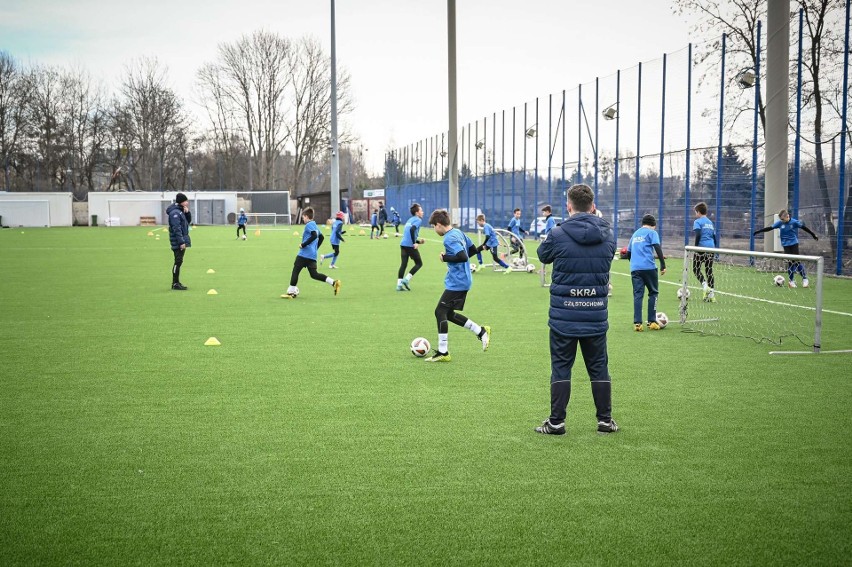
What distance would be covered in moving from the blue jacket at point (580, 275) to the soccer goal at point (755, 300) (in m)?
4.79

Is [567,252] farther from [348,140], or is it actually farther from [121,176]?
[121,176]

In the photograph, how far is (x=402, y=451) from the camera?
19.3 feet

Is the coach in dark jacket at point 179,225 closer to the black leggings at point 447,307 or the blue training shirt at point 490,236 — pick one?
the blue training shirt at point 490,236

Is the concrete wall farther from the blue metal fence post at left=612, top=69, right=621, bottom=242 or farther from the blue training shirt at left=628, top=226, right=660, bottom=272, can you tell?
the blue training shirt at left=628, top=226, right=660, bottom=272

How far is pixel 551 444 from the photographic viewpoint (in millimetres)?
6086

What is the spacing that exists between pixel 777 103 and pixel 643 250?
1178cm

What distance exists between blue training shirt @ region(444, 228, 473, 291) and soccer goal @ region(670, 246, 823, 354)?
12.3ft

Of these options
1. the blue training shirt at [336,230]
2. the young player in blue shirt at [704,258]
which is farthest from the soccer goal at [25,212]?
the young player in blue shirt at [704,258]

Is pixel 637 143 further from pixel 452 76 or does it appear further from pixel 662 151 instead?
pixel 452 76

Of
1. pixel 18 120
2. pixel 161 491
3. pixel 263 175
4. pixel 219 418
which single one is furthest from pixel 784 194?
pixel 18 120

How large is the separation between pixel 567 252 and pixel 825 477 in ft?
7.91

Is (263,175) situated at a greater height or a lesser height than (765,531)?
greater

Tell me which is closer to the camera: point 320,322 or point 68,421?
point 68,421

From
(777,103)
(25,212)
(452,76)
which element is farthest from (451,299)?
(25,212)
